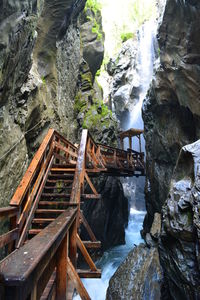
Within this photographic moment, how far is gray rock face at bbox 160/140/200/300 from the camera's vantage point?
451 centimetres

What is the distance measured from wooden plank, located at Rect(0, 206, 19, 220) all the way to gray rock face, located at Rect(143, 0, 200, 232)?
8258 mm

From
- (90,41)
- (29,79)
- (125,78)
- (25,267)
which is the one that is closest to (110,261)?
(29,79)

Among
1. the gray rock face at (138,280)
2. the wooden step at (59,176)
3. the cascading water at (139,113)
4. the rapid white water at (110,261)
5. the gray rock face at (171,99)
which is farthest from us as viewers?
the cascading water at (139,113)

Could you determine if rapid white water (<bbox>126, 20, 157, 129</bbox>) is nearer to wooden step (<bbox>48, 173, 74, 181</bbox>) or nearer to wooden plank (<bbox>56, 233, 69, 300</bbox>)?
wooden step (<bbox>48, 173, 74, 181</bbox>)

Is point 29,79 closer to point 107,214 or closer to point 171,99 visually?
point 171,99

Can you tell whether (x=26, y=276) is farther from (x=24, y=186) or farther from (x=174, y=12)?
(x=174, y=12)

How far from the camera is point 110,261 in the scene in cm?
1420

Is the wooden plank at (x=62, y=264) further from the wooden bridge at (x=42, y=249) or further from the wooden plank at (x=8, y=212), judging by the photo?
the wooden plank at (x=8, y=212)

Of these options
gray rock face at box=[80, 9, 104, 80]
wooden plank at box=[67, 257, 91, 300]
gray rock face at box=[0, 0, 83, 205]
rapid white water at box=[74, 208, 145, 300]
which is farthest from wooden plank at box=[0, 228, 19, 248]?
gray rock face at box=[80, 9, 104, 80]

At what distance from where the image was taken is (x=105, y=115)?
18.3 m

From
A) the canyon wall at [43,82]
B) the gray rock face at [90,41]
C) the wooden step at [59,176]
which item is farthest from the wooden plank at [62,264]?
the gray rock face at [90,41]

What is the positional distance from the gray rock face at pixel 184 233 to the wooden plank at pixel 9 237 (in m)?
3.23

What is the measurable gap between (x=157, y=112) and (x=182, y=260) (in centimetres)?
988

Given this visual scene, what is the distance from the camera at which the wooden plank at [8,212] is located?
2.94 meters
